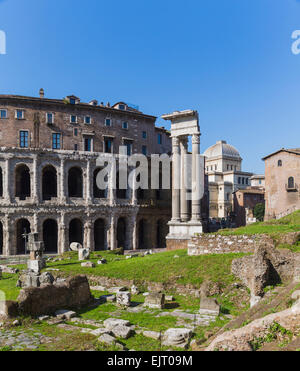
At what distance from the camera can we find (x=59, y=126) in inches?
1495

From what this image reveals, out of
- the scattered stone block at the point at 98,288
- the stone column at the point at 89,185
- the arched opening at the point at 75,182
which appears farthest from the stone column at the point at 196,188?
the arched opening at the point at 75,182

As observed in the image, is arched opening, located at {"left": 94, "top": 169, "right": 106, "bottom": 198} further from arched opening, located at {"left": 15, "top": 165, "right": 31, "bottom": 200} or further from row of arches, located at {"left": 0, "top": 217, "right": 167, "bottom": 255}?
arched opening, located at {"left": 15, "top": 165, "right": 31, "bottom": 200}

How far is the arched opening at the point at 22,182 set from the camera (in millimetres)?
37806

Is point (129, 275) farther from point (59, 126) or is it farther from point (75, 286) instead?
point (59, 126)

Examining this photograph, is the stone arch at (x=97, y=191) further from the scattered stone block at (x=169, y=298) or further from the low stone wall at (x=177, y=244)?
the scattered stone block at (x=169, y=298)

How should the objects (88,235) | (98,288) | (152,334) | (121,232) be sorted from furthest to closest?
(121,232) → (88,235) → (98,288) → (152,334)

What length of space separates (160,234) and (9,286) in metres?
28.1

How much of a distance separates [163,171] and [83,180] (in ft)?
37.8

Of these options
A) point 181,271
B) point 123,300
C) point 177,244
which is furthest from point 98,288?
point 177,244

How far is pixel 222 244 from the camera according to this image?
58.6ft

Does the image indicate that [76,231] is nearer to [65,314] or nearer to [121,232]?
[121,232]

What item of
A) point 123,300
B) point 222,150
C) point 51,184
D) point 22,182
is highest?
point 222,150
